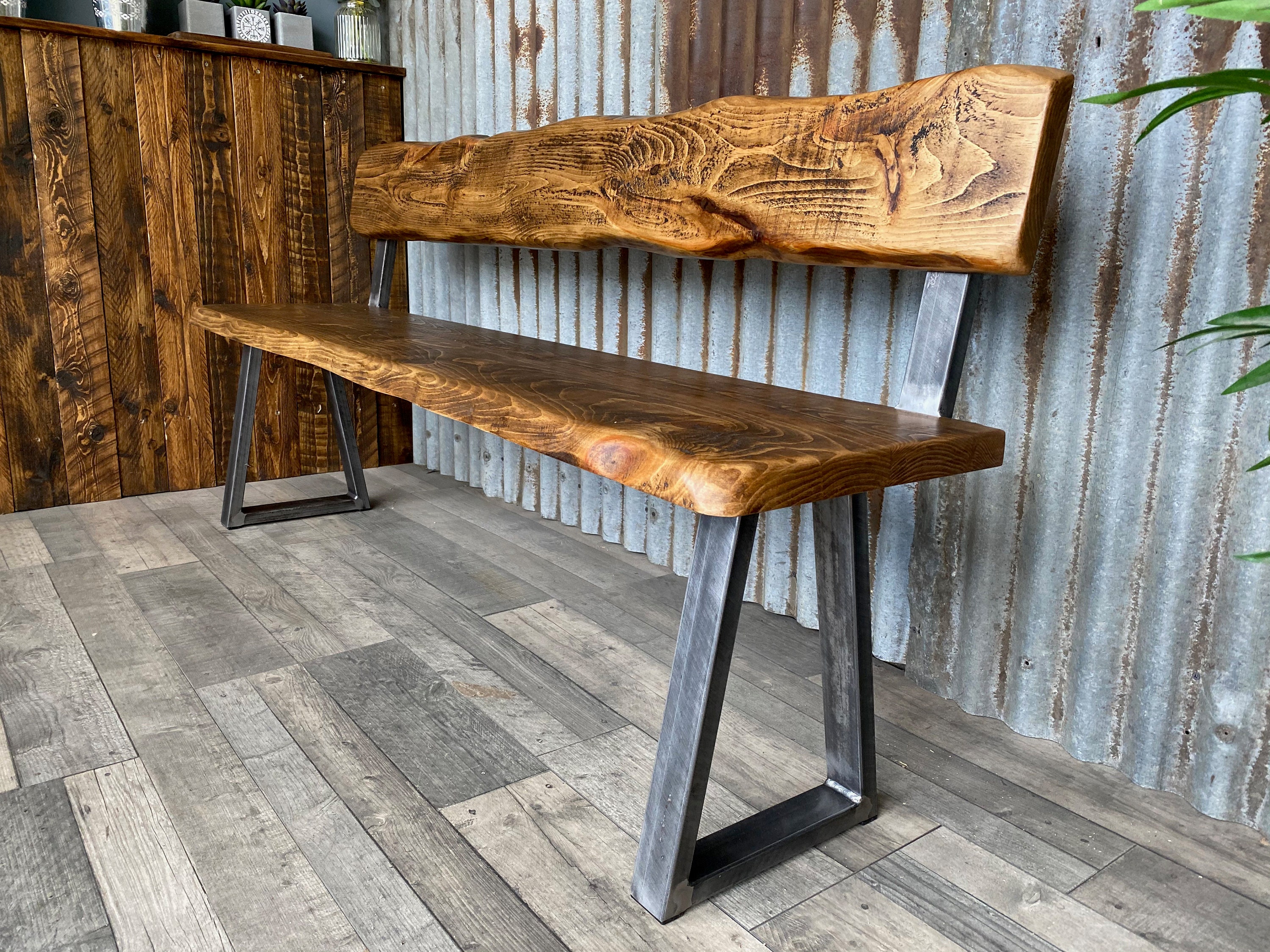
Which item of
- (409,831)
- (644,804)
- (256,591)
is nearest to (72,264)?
(256,591)

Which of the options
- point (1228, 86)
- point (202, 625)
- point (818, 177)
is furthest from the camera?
point (202, 625)

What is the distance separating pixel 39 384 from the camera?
2402mm

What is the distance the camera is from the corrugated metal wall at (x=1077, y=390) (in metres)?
1.15

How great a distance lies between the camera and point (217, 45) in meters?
2.43

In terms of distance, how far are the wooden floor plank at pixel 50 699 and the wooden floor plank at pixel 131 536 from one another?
0.76 feet

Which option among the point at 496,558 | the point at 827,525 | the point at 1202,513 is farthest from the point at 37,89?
the point at 1202,513

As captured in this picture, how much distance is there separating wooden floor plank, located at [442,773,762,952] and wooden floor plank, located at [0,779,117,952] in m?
0.39

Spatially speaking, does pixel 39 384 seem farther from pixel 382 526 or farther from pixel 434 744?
pixel 434 744

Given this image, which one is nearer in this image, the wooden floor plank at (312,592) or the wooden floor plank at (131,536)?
the wooden floor plank at (312,592)

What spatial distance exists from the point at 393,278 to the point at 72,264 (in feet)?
2.62

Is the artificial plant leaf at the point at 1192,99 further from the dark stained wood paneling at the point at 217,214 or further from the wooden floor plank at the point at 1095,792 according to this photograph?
the dark stained wood paneling at the point at 217,214

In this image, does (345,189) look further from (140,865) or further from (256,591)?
(140,865)

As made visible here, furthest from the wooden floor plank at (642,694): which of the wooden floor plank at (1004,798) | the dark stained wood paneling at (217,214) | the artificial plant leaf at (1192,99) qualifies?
the dark stained wood paneling at (217,214)

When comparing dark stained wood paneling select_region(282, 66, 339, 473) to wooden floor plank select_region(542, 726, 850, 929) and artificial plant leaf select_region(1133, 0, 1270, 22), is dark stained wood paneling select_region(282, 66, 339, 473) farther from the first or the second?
artificial plant leaf select_region(1133, 0, 1270, 22)
